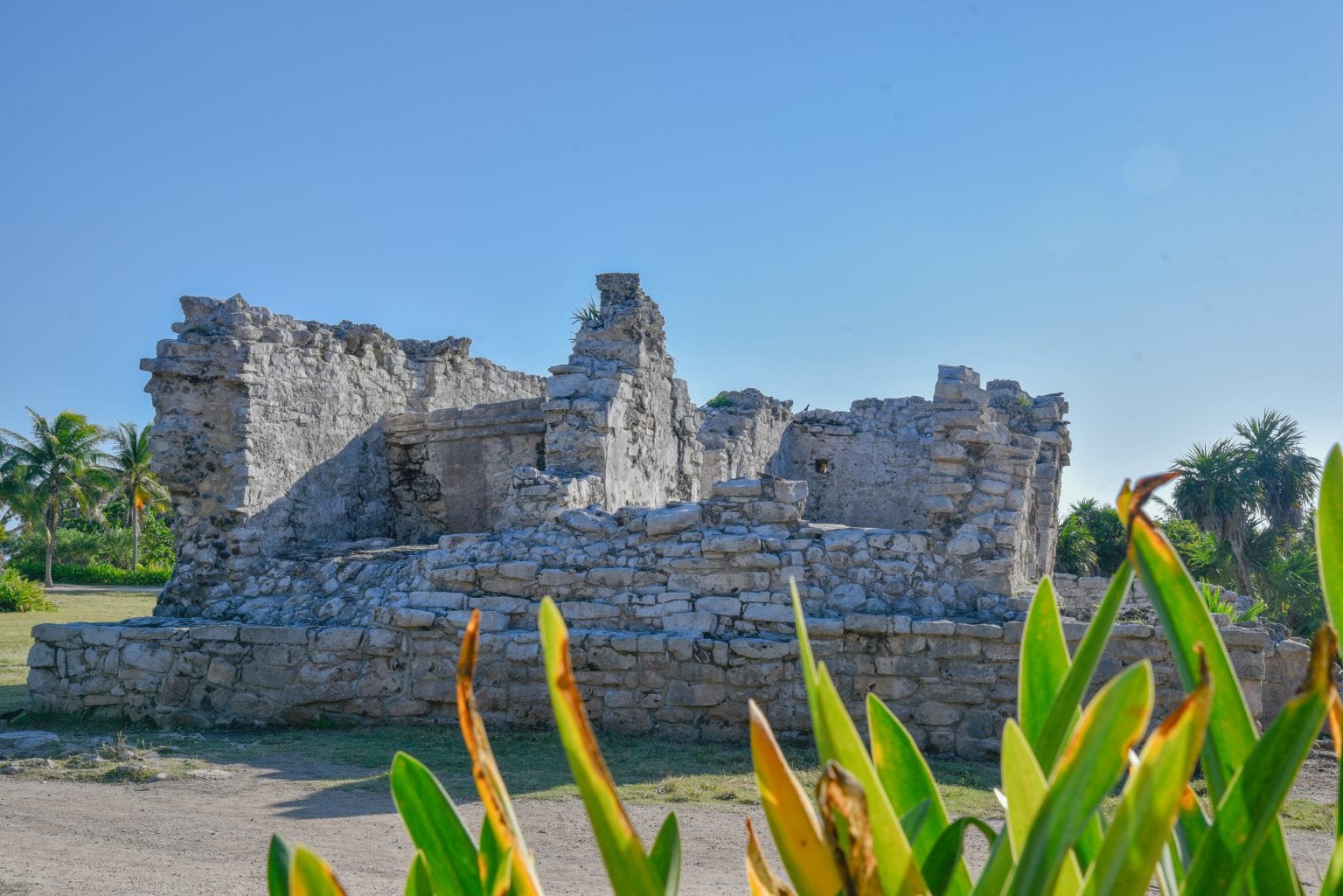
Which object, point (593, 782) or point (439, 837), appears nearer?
point (593, 782)

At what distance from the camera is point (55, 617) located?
1717 centimetres

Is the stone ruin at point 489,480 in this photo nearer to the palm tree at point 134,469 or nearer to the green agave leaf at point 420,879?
the green agave leaf at point 420,879

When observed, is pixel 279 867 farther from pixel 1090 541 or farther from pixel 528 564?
pixel 1090 541

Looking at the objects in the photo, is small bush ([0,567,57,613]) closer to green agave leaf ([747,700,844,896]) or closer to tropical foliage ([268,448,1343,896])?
tropical foliage ([268,448,1343,896])

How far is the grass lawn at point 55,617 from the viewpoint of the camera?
949cm

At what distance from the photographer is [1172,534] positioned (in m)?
19.7

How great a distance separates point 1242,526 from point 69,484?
1184 inches

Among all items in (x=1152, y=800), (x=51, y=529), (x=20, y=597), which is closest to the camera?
(x=1152, y=800)

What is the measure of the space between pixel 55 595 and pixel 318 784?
67.0ft

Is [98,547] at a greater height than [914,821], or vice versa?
[98,547]

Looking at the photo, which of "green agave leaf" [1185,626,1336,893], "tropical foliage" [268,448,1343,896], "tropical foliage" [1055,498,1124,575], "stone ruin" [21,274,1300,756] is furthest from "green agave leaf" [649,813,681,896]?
"tropical foliage" [1055,498,1124,575]

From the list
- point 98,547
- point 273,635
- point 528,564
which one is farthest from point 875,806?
point 98,547

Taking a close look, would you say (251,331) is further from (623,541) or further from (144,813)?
(144,813)

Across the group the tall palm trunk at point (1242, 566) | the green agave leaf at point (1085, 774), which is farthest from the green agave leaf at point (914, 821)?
the tall palm trunk at point (1242, 566)
